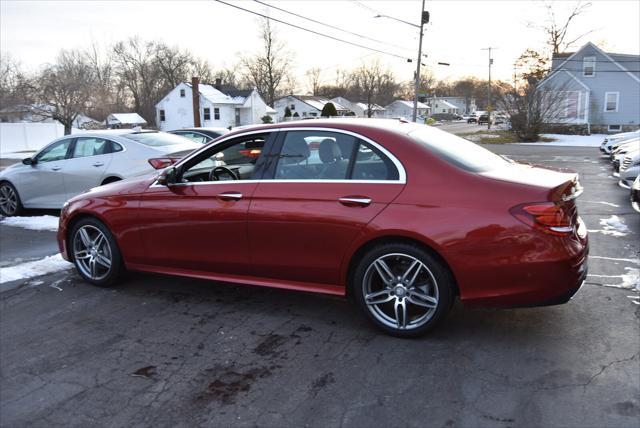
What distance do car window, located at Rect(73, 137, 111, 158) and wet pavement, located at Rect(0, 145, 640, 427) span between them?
4.47 metres

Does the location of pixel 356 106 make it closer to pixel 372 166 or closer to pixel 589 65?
pixel 589 65

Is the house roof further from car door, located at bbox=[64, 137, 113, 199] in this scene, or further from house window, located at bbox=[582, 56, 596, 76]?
car door, located at bbox=[64, 137, 113, 199]

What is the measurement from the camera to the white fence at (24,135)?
35.8m

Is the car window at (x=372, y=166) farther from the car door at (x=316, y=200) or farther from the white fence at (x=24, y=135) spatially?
the white fence at (x=24, y=135)

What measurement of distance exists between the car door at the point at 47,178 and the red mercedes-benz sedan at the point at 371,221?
5066 mm

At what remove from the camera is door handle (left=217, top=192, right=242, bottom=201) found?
436 centimetres

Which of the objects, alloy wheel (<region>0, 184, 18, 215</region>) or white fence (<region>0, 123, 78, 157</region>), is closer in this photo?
alloy wheel (<region>0, 184, 18, 215</region>)

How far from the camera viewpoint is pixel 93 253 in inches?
210

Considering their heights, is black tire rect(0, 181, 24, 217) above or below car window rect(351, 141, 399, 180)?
below

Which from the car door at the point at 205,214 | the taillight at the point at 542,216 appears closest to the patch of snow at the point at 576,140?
the car door at the point at 205,214

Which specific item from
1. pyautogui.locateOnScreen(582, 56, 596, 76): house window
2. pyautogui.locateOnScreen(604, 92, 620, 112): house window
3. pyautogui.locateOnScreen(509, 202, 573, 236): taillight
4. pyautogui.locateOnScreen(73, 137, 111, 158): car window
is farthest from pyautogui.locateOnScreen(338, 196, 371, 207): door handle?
pyautogui.locateOnScreen(604, 92, 620, 112): house window

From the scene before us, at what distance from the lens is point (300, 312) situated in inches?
177

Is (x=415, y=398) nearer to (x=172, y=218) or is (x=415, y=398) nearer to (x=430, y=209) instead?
(x=430, y=209)

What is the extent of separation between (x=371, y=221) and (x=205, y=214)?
5.09 ft
